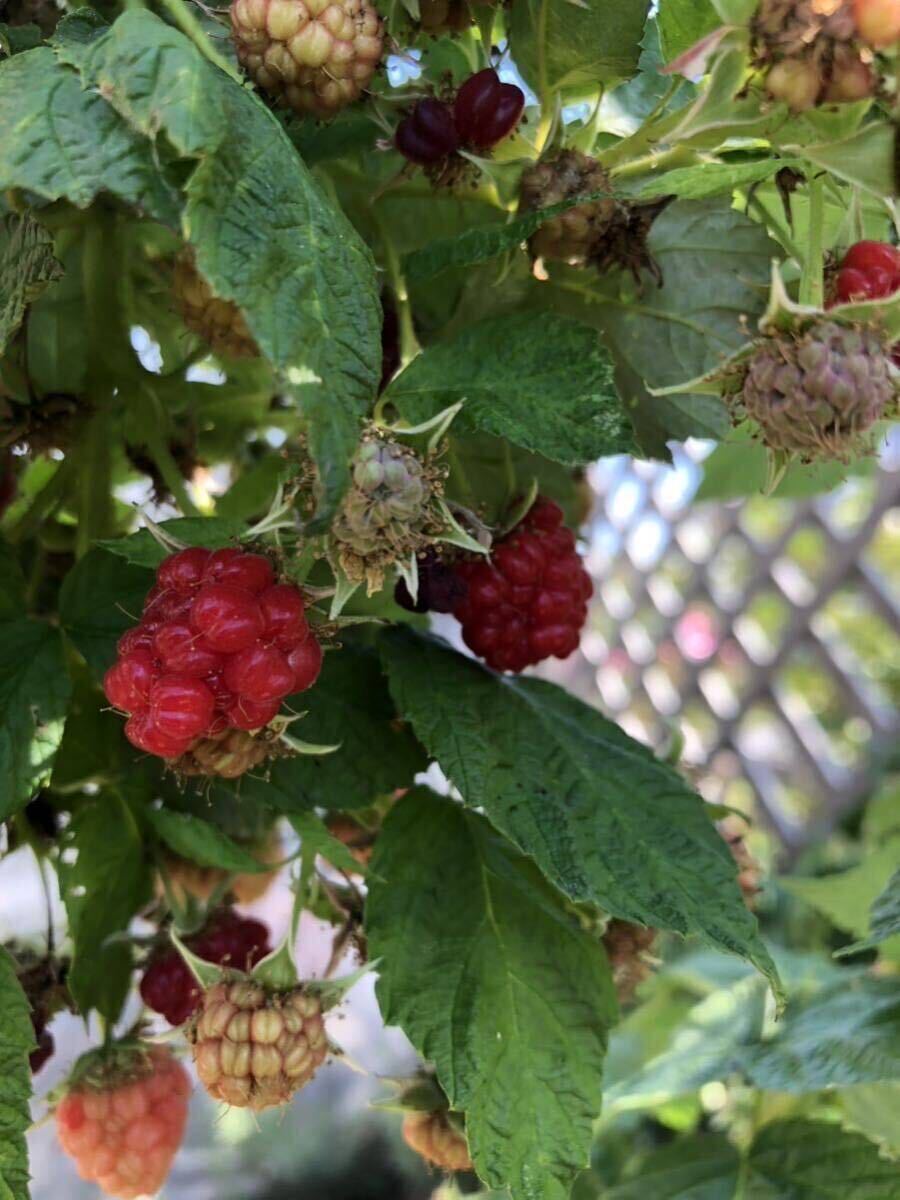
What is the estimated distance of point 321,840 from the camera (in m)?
0.46

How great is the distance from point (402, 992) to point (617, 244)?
291 millimetres

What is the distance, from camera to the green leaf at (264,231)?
28 centimetres

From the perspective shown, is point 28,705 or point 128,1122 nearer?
point 28,705

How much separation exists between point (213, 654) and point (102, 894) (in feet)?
0.63

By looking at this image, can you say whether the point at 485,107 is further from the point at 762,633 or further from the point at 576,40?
the point at 762,633

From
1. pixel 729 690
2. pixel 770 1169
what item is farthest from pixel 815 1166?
pixel 729 690

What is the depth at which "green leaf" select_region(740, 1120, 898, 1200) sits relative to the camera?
61cm

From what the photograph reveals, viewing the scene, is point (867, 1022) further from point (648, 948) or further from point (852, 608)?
point (852, 608)

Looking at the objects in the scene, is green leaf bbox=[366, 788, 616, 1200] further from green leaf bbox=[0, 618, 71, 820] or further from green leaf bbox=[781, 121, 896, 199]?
green leaf bbox=[781, 121, 896, 199]

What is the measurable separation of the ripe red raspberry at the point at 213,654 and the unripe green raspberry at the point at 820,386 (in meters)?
0.16

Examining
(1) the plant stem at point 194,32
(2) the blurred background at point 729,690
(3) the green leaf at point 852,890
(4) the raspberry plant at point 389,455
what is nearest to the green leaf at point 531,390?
(4) the raspberry plant at point 389,455

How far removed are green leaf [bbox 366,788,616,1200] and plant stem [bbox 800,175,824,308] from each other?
26 cm

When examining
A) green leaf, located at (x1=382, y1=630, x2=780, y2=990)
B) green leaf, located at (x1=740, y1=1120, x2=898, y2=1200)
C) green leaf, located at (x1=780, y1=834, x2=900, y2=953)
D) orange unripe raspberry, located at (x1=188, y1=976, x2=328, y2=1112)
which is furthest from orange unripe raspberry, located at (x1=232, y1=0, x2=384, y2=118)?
green leaf, located at (x1=780, y1=834, x2=900, y2=953)

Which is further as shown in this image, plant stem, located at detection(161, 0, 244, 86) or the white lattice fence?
the white lattice fence
